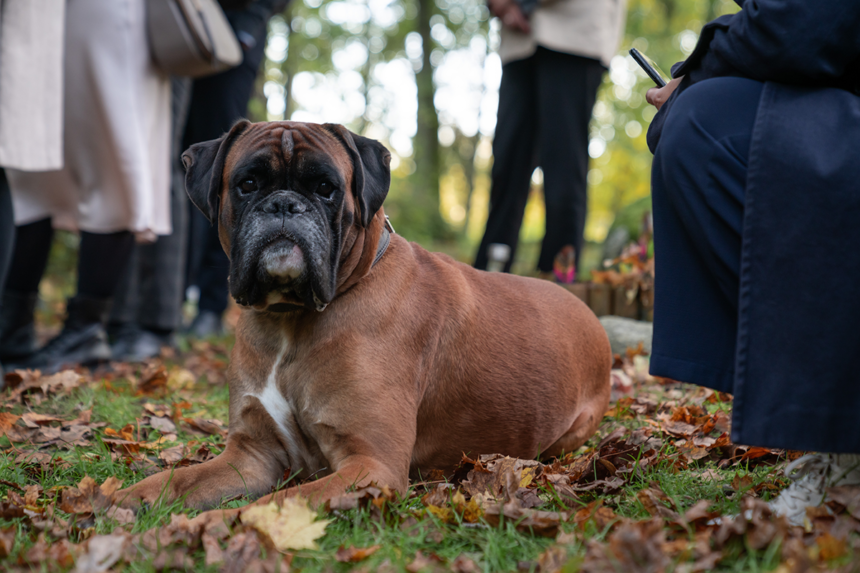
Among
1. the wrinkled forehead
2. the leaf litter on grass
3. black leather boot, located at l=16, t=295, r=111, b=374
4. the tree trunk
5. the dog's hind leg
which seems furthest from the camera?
the tree trunk

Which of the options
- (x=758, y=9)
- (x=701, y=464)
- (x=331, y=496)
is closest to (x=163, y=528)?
(x=331, y=496)

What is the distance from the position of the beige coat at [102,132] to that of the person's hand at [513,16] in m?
2.55

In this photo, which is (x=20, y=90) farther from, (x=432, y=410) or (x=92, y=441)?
(x=432, y=410)

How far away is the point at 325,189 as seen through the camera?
8.72 feet

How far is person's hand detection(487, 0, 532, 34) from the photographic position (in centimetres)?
527

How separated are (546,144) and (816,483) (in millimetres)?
3730

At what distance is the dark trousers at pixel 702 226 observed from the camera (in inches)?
85.0

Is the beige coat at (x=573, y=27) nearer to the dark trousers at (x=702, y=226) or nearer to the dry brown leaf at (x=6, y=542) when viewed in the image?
the dark trousers at (x=702, y=226)

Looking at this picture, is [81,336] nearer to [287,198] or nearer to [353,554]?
[287,198]

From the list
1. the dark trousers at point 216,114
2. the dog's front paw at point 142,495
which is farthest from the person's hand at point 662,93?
the dark trousers at point 216,114

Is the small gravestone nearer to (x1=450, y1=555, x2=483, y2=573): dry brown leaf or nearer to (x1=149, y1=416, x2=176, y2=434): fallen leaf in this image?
(x1=149, y1=416, x2=176, y2=434): fallen leaf

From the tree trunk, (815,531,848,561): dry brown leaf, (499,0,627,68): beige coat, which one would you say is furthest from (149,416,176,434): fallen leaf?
the tree trunk

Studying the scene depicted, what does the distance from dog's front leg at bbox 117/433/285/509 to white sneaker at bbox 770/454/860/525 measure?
1.75 meters

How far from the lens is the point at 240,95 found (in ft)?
20.3
